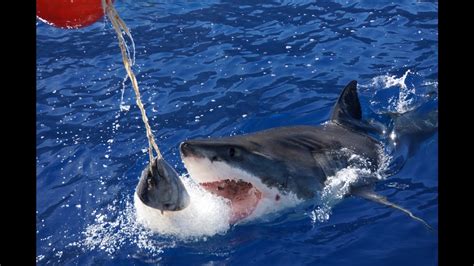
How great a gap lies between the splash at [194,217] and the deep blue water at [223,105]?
131 millimetres

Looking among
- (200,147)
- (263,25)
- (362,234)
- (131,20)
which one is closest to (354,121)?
(362,234)

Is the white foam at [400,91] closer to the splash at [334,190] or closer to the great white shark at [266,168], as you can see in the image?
the great white shark at [266,168]

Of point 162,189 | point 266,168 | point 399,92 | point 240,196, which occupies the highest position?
point 162,189

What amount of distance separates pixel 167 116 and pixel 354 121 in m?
1.97

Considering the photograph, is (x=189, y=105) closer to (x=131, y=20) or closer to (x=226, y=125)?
(x=226, y=125)

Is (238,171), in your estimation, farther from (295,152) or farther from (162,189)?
(295,152)

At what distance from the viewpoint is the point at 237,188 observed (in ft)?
10.3

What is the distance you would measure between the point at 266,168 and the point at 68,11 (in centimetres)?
135

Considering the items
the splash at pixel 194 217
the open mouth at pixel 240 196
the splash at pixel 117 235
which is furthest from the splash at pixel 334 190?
the splash at pixel 117 235

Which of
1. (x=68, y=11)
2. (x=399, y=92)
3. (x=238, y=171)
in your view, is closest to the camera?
(x=68, y=11)

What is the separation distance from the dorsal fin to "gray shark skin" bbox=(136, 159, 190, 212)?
1.94 meters

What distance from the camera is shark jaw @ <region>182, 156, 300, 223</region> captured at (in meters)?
2.96

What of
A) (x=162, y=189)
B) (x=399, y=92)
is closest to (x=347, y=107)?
(x=399, y=92)

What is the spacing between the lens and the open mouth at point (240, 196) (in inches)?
122
